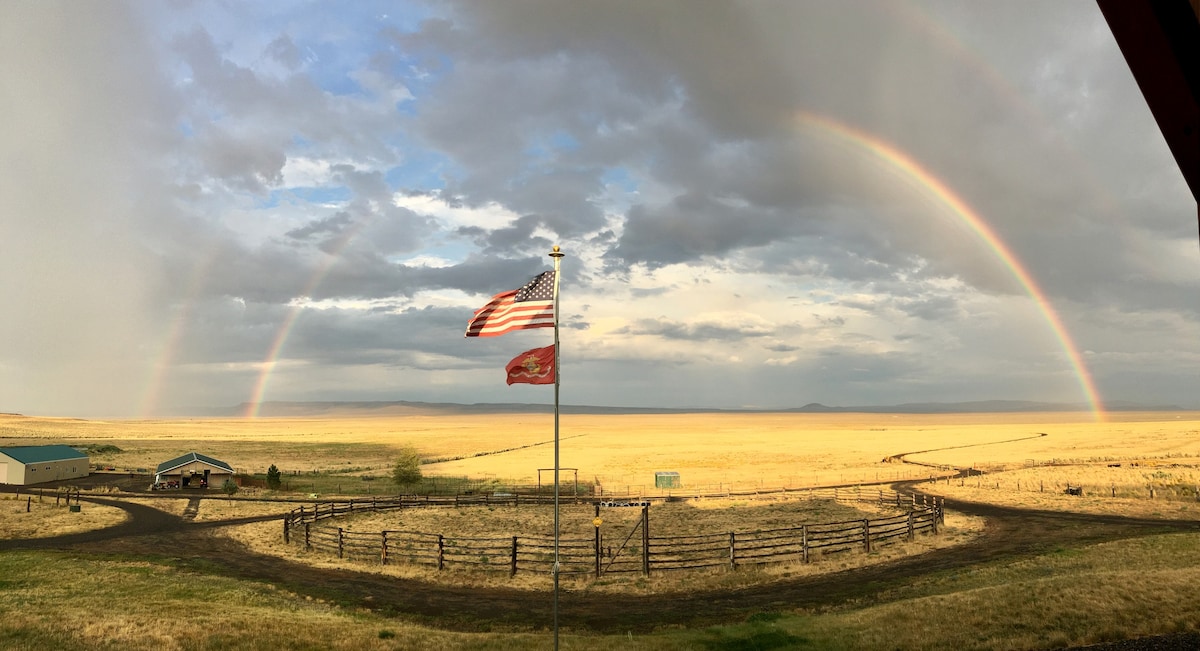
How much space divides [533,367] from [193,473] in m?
68.5

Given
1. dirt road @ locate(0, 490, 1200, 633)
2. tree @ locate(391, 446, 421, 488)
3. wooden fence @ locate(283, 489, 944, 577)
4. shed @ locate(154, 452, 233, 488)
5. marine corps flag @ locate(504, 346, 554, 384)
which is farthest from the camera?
tree @ locate(391, 446, 421, 488)

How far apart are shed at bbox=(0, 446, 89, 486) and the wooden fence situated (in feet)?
167

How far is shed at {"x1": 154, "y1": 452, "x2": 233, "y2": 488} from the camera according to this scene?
71.7m

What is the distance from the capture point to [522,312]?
1892 centimetres

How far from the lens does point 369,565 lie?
34.3 meters

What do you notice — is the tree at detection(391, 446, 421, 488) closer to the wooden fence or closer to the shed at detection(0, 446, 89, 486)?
the wooden fence

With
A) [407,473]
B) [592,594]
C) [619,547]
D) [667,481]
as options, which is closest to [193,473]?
[407,473]

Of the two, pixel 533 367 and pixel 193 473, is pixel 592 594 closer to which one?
pixel 533 367

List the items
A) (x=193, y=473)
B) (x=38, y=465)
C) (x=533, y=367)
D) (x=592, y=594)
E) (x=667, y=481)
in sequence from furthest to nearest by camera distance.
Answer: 1. (x=38, y=465)
2. (x=193, y=473)
3. (x=667, y=481)
4. (x=592, y=594)
5. (x=533, y=367)

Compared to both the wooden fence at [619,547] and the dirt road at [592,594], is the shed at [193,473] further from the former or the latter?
the wooden fence at [619,547]

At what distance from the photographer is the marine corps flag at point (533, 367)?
18672 millimetres

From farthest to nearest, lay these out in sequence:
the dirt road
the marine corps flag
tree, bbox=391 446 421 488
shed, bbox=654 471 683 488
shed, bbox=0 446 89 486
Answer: tree, bbox=391 446 421 488 < shed, bbox=0 446 89 486 < shed, bbox=654 471 683 488 < the dirt road < the marine corps flag

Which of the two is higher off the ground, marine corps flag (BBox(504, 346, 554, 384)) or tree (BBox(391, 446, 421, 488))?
marine corps flag (BBox(504, 346, 554, 384))

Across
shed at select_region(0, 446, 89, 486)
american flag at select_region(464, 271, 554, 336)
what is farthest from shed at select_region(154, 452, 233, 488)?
american flag at select_region(464, 271, 554, 336)
